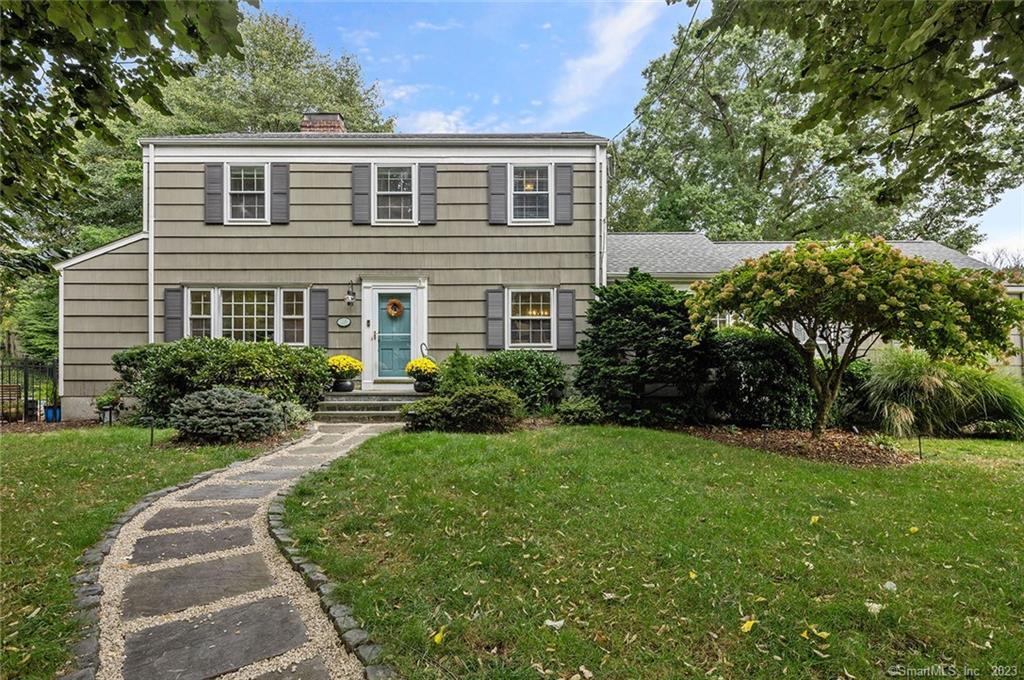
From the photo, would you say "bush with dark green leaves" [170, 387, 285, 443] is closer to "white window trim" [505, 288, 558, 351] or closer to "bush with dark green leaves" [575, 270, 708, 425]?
"white window trim" [505, 288, 558, 351]

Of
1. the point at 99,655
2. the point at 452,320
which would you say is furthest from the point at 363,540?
the point at 452,320

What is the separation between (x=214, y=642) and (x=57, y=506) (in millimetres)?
2864

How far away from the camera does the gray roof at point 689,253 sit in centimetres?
1130

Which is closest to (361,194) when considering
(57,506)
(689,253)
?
(57,506)

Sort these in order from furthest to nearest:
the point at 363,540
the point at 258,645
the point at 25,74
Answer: the point at 25,74, the point at 363,540, the point at 258,645

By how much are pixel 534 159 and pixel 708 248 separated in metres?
5.64

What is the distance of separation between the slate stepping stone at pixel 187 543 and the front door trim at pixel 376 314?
6.45 metres

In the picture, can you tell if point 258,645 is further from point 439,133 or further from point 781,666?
point 439,133

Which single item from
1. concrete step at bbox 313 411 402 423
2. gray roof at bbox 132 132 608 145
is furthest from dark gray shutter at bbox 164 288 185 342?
concrete step at bbox 313 411 402 423

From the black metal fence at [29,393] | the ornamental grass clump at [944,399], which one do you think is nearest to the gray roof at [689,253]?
the ornamental grass clump at [944,399]

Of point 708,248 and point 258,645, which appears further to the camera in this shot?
point 708,248

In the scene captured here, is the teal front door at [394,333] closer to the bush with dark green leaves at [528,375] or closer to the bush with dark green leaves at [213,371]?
the bush with dark green leaves at [213,371]

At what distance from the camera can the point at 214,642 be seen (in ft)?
7.45

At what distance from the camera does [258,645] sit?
7.40ft
